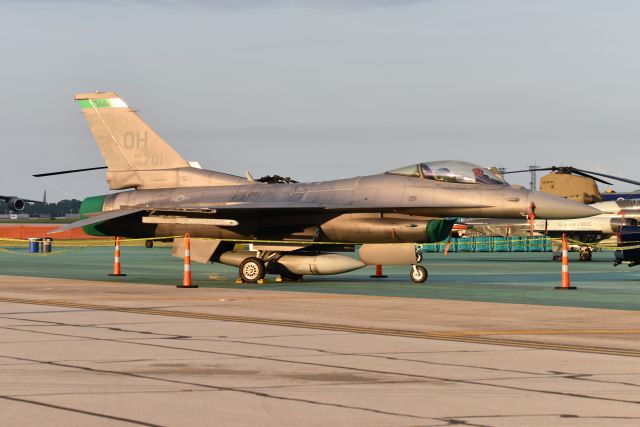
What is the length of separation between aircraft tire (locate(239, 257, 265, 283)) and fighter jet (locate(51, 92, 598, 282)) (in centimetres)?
3

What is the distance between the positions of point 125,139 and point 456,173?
8.66m

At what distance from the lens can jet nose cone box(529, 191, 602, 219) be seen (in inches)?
903

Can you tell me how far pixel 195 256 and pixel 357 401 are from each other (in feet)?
58.1

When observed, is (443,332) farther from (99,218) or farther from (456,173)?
(99,218)

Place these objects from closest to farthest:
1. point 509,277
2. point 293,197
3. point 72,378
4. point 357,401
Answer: point 357,401, point 72,378, point 293,197, point 509,277

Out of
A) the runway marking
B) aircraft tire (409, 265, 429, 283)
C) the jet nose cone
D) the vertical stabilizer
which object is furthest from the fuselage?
the runway marking

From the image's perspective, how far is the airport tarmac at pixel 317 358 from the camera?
765cm

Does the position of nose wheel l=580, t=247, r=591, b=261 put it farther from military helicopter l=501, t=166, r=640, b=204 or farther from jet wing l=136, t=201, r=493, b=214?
jet wing l=136, t=201, r=493, b=214

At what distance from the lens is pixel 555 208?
75.4ft

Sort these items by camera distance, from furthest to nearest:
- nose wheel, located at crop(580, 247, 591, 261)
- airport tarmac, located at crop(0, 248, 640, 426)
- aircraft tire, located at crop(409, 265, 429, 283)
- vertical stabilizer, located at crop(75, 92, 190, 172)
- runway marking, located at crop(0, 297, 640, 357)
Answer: nose wheel, located at crop(580, 247, 591, 261) < vertical stabilizer, located at crop(75, 92, 190, 172) < aircraft tire, located at crop(409, 265, 429, 283) < runway marking, located at crop(0, 297, 640, 357) < airport tarmac, located at crop(0, 248, 640, 426)

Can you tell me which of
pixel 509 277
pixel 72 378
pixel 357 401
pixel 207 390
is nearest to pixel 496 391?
pixel 357 401

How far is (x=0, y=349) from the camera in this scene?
1123 cm

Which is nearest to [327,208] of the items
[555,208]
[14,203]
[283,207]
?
[283,207]

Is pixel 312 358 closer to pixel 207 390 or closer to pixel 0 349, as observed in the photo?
pixel 207 390
